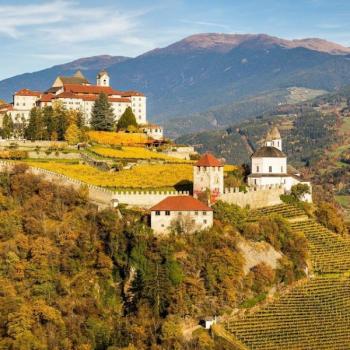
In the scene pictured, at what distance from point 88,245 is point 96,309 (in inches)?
228

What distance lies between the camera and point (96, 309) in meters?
63.8

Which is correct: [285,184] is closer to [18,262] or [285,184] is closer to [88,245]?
[88,245]

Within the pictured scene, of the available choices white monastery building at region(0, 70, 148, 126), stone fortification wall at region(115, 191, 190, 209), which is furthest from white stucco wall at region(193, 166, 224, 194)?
white monastery building at region(0, 70, 148, 126)

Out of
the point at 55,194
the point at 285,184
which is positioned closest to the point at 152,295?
the point at 55,194

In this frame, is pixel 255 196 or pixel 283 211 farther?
pixel 283 211

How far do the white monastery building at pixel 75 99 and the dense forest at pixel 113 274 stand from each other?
35.9 m

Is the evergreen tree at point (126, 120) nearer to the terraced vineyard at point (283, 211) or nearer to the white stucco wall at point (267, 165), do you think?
the white stucco wall at point (267, 165)

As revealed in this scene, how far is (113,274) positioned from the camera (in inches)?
2598

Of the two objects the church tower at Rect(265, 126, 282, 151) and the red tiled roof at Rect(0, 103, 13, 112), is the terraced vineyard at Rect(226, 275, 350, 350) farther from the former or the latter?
the red tiled roof at Rect(0, 103, 13, 112)

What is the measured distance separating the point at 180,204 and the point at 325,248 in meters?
16.9

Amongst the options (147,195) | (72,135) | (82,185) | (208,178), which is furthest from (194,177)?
(72,135)

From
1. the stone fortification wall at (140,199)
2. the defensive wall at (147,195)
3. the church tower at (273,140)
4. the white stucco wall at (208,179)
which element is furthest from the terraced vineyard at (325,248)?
the stone fortification wall at (140,199)

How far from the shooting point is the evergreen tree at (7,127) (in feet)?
316

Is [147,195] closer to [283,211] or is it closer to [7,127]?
[283,211]
